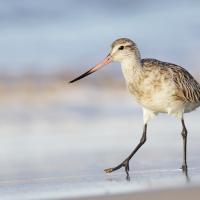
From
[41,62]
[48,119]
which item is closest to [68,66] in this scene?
[41,62]

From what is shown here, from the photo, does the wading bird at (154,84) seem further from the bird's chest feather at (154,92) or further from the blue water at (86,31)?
the blue water at (86,31)

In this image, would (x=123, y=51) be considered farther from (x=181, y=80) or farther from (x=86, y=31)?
(x=86, y=31)

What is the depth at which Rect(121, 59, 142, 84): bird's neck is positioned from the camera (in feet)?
39.4

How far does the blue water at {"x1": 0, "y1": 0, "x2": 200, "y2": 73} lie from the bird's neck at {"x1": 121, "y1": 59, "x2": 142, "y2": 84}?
5554mm

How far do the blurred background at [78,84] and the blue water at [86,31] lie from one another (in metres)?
0.02

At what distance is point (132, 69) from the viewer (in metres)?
12.0

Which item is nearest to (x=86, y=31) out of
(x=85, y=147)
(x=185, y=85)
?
(x=85, y=147)

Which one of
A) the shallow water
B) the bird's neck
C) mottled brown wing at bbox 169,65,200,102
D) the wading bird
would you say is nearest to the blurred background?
the shallow water

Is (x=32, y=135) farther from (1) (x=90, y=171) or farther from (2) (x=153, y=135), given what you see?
(1) (x=90, y=171)

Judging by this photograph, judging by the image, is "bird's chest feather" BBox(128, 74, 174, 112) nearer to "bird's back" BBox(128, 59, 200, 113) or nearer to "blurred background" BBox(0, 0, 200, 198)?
"bird's back" BBox(128, 59, 200, 113)

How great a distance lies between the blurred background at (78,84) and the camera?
12.1 meters

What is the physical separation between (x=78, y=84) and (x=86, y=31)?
11.1ft

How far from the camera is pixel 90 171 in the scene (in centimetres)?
1104

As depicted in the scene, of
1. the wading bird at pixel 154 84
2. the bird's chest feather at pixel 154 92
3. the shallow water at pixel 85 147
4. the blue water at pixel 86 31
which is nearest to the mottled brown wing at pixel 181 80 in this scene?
the wading bird at pixel 154 84
